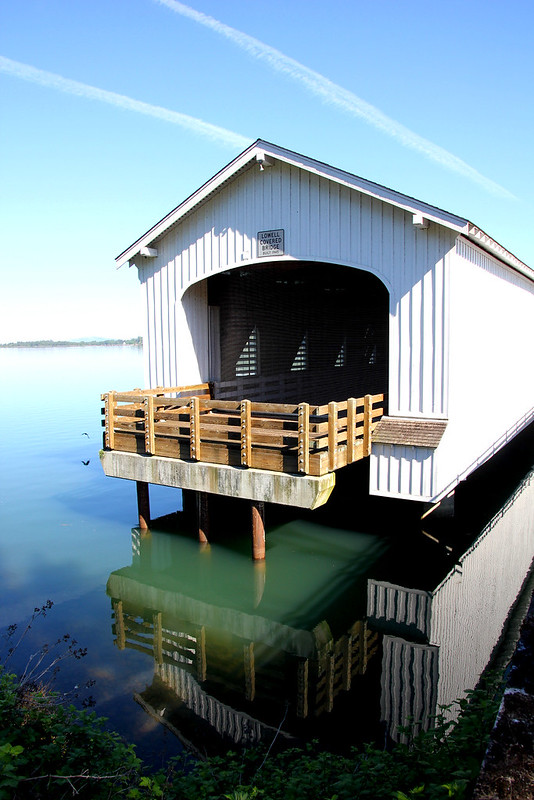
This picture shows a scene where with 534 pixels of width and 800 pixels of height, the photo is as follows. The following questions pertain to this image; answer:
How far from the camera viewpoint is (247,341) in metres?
15.4

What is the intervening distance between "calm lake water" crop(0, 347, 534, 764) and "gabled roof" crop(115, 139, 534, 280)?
518cm

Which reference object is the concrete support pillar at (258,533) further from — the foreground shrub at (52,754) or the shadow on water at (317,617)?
the foreground shrub at (52,754)

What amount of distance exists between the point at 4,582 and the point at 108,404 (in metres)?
3.51

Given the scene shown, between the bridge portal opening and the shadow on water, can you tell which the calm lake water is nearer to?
the shadow on water

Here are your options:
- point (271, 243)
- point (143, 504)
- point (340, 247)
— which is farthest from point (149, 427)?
point (340, 247)

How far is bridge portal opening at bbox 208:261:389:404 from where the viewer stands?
46.7ft

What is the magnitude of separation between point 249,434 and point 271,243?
389cm

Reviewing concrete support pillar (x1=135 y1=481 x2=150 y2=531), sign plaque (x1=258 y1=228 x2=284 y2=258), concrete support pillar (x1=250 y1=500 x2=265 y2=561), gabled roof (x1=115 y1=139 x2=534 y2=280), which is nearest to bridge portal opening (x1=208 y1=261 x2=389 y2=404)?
gabled roof (x1=115 y1=139 x2=534 y2=280)

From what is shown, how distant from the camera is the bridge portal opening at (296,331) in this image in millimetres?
14227

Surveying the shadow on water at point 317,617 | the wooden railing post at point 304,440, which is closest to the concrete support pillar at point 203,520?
the shadow on water at point 317,617

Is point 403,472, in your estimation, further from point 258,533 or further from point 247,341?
point 247,341

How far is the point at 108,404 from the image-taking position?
36.9 feet

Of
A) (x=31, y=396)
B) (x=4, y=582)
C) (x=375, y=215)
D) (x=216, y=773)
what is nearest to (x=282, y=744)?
(x=216, y=773)

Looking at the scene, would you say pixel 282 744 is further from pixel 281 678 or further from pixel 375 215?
pixel 375 215
